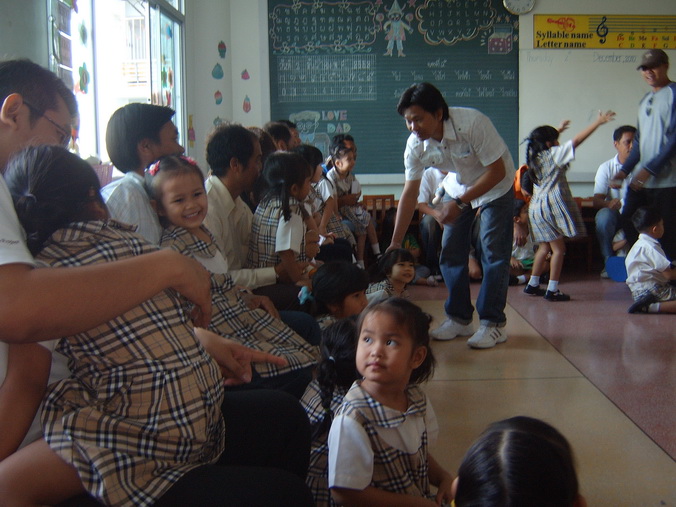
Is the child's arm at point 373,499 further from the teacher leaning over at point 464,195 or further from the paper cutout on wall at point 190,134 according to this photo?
the paper cutout on wall at point 190,134

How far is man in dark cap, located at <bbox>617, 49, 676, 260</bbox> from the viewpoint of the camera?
4.04 m

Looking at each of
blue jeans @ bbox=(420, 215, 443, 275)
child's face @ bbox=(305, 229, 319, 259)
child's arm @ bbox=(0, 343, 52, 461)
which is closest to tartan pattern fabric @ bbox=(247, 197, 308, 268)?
Result: child's face @ bbox=(305, 229, 319, 259)

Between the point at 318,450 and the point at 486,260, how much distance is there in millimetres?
1903

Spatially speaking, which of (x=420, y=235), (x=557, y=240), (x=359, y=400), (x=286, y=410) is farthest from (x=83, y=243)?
(x=420, y=235)

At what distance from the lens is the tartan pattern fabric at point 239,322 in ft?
5.96

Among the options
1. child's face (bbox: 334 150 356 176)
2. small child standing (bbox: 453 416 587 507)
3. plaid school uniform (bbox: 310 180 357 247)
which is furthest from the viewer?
child's face (bbox: 334 150 356 176)

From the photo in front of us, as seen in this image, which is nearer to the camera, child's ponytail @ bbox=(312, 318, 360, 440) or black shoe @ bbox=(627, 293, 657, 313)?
child's ponytail @ bbox=(312, 318, 360, 440)

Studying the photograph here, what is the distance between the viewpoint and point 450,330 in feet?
11.3

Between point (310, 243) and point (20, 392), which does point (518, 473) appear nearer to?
point (20, 392)

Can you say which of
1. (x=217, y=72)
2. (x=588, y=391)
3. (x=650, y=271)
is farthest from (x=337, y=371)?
(x=217, y=72)

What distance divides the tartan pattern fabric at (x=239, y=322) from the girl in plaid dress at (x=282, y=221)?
22.8 inches

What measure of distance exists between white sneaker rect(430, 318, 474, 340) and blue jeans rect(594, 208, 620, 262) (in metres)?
2.35

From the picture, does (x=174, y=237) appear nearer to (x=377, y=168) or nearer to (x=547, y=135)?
(x=547, y=135)

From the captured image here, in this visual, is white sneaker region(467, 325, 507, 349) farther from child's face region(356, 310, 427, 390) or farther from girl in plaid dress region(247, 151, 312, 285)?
child's face region(356, 310, 427, 390)
